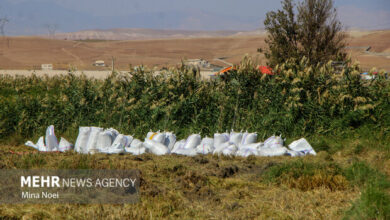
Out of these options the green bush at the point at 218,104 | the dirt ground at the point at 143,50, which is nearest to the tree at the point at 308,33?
the green bush at the point at 218,104

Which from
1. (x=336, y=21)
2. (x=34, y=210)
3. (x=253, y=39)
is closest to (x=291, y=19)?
(x=336, y=21)

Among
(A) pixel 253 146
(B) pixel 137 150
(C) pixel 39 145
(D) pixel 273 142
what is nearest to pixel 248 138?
(A) pixel 253 146

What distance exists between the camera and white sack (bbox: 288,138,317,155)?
736 cm

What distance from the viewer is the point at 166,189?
5012 millimetres

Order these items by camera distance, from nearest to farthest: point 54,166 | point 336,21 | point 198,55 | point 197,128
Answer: point 54,166
point 197,128
point 336,21
point 198,55

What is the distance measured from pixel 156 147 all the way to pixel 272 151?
198 cm

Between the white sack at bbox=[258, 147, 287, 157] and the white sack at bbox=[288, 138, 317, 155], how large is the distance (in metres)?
0.37

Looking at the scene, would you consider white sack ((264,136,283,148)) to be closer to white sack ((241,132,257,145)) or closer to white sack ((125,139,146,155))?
white sack ((241,132,257,145))

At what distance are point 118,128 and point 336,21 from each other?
40.2 feet

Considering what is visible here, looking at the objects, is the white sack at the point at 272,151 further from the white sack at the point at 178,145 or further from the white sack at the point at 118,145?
the white sack at the point at 118,145

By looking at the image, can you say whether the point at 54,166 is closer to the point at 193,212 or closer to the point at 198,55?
the point at 193,212

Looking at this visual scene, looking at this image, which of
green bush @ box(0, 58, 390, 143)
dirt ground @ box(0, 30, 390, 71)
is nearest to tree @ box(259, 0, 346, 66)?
green bush @ box(0, 58, 390, 143)

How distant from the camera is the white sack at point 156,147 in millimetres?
7449

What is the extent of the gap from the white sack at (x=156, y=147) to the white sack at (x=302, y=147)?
7.19 ft
